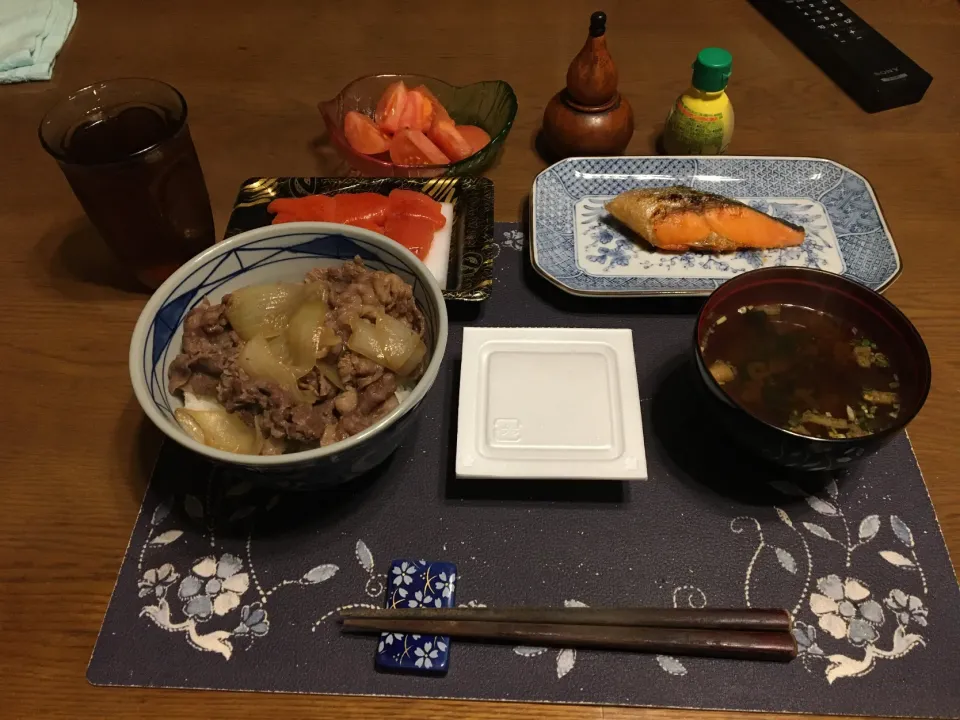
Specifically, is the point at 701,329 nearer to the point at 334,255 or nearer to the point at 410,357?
the point at 410,357

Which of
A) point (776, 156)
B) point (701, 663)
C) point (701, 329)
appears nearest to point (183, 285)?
point (701, 329)

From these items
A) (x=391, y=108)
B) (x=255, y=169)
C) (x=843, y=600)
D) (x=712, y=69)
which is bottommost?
(x=843, y=600)

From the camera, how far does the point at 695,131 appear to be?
164cm

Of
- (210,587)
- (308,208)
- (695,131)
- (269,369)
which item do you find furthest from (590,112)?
(210,587)

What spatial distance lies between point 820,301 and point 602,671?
753mm

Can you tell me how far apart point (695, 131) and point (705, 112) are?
5 cm

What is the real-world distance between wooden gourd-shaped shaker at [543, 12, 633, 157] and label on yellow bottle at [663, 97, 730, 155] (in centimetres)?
11

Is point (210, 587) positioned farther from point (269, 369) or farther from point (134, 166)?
point (134, 166)

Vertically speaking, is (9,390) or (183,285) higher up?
(183,285)

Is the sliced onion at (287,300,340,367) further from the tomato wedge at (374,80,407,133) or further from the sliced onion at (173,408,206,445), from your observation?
the tomato wedge at (374,80,407,133)

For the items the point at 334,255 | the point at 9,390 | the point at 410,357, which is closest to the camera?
the point at 410,357

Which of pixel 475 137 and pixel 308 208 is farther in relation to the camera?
pixel 475 137

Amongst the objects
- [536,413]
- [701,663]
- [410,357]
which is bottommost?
[701,663]

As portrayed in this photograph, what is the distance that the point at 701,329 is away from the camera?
111cm
